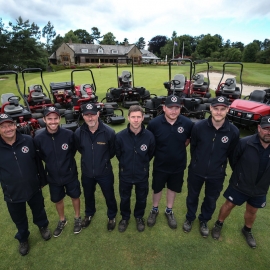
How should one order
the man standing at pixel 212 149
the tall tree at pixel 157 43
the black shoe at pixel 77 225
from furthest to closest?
the tall tree at pixel 157 43
the black shoe at pixel 77 225
the man standing at pixel 212 149

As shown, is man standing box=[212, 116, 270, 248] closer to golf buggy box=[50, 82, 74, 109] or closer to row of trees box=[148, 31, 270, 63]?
golf buggy box=[50, 82, 74, 109]

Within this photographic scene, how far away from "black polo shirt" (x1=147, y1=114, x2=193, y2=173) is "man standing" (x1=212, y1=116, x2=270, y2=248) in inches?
25.8

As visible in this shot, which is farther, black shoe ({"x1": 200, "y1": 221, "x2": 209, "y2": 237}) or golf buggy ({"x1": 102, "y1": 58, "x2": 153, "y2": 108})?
golf buggy ({"x1": 102, "y1": 58, "x2": 153, "y2": 108})

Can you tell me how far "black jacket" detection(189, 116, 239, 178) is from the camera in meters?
2.58

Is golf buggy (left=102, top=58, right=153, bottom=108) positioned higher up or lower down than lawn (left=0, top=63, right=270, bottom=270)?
higher up

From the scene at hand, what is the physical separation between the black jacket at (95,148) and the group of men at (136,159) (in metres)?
0.01

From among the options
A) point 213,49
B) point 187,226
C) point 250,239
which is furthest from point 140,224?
point 213,49

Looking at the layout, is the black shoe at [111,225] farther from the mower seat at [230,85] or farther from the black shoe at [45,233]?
the mower seat at [230,85]

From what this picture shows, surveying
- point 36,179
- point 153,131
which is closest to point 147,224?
point 153,131

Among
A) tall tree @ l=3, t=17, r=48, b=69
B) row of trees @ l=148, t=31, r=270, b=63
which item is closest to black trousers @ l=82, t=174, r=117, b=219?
tall tree @ l=3, t=17, r=48, b=69

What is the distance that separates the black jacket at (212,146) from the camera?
8.46ft

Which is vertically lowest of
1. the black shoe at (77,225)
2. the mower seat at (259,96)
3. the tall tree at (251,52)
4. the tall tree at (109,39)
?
the black shoe at (77,225)

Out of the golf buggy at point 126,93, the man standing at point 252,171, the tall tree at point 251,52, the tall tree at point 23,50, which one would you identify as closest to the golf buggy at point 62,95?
the golf buggy at point 126,93

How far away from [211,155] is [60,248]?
7.65ft
